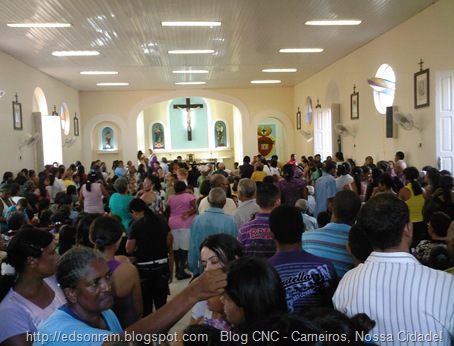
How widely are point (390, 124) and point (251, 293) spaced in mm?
10813

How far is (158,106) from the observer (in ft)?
92.3

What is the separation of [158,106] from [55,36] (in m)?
16.9

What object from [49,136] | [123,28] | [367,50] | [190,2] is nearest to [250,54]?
[367,50]

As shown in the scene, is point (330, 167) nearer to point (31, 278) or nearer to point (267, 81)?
point (31, 278)

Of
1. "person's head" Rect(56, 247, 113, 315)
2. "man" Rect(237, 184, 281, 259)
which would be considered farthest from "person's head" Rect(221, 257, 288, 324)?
"man" Rect(237, 184, 281, 259)

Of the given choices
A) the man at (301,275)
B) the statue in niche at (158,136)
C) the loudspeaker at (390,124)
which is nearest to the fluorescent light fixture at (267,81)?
the loudspeaker at (390,124)

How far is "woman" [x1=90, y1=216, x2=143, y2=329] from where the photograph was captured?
322cm

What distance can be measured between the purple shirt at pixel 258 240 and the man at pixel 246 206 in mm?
1231

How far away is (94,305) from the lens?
7.13 feet

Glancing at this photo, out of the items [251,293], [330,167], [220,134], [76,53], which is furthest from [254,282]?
[220,134]

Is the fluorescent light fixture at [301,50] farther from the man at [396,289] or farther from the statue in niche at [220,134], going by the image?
the statue in niche at [220,134]

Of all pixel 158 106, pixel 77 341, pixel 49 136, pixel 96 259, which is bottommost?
pixel 77 341

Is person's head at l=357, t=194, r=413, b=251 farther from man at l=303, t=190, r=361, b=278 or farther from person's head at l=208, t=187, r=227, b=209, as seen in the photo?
person's head at l=208, t=187, r=227, b=209

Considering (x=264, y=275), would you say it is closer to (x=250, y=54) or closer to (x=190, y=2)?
(x=190, y=2)
